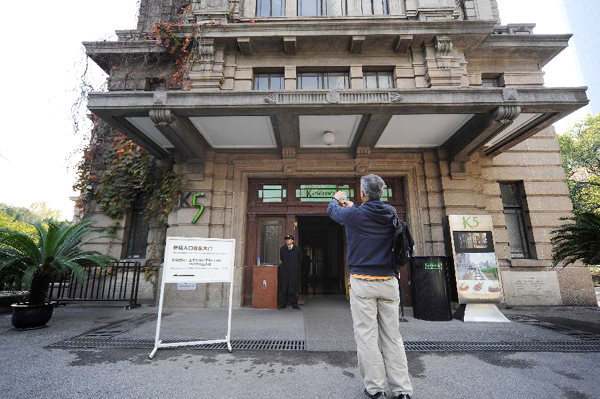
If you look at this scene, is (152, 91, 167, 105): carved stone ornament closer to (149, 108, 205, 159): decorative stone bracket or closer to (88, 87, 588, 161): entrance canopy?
(88, 87, 588, 161): entrance canopy

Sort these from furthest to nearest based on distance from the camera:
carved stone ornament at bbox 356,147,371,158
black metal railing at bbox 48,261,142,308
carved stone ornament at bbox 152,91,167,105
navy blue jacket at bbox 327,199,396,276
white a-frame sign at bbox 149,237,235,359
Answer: carved stone ornament at bbox 356,147,371,158, black metal railing at bbox 48,261,142,308, carved stone ornament at bbox 152,91,167,105, white a-frame sign at bbox 149,237,235,359, navy blue jacket at bbox 327,199,396,276

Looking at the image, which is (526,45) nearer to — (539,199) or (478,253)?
(539,199)

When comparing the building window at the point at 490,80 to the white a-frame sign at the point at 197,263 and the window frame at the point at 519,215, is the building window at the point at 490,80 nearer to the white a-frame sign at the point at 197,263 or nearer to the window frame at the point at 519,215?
the window frame at the point at 519,215

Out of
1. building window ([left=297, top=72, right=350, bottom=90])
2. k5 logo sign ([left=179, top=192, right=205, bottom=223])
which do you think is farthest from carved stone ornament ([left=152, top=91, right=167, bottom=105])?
building window ([left=297, top=72, right=350, bottom=90])

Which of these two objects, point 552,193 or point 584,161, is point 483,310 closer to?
point 552,193

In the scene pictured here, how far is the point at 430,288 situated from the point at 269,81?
A: 25.1 feet

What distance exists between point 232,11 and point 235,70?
2190 mm

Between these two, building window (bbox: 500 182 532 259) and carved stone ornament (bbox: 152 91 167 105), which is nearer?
carved stone ornament (bbox: 152 91 167 105)

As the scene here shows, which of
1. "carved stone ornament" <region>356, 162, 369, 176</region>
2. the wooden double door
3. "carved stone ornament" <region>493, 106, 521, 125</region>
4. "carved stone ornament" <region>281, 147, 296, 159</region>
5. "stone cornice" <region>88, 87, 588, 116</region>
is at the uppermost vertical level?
"stone cornice" <region>88, 87, 588, 116</region>

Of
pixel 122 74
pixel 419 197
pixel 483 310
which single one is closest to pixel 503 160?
pixel 419 197

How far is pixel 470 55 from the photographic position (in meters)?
9.09

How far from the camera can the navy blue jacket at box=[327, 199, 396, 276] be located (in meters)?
2.70

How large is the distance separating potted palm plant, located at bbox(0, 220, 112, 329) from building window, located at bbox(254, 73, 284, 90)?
662cm

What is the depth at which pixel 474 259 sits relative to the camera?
21.8 feet
